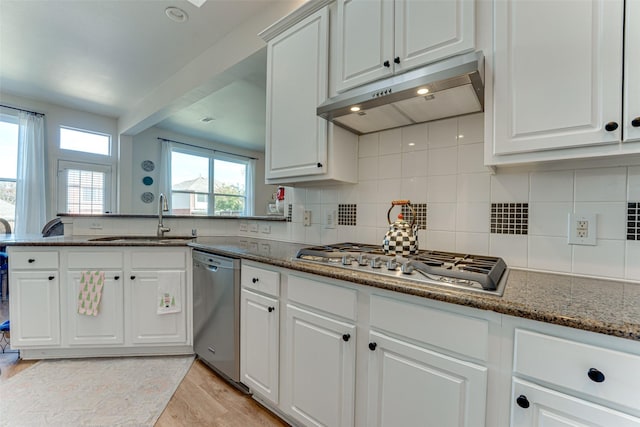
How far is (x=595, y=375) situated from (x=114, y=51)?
13.5 feet

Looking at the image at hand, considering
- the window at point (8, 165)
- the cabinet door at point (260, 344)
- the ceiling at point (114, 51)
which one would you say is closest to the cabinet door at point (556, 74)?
→ the cabinet door at point (260, 344)

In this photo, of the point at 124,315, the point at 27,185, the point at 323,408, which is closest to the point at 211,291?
the point at 124,315

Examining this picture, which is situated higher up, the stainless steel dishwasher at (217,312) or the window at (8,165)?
the window at (8,165)

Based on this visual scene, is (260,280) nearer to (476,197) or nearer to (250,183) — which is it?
(476,197)

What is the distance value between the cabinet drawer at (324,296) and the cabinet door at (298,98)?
68 cm

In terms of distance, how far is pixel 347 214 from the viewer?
1.92 m

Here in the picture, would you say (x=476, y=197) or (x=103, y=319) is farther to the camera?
(x=103, y=319)

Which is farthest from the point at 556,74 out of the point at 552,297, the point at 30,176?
the point at 30,176

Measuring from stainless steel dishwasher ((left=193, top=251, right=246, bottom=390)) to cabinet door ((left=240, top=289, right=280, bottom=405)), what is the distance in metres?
0.07

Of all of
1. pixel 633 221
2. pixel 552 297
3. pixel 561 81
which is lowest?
pixel 552 297

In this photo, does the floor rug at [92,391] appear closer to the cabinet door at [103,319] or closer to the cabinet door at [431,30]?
the cabinet door at [103,319]

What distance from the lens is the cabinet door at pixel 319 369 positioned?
1175 millimetres

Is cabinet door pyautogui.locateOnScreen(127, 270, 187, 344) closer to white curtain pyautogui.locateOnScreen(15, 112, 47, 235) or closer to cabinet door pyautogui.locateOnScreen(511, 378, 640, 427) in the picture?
cabinet door pyautogui.locateOnScreen(511, 378, 640, 427)

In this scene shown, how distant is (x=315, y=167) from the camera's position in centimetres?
168
